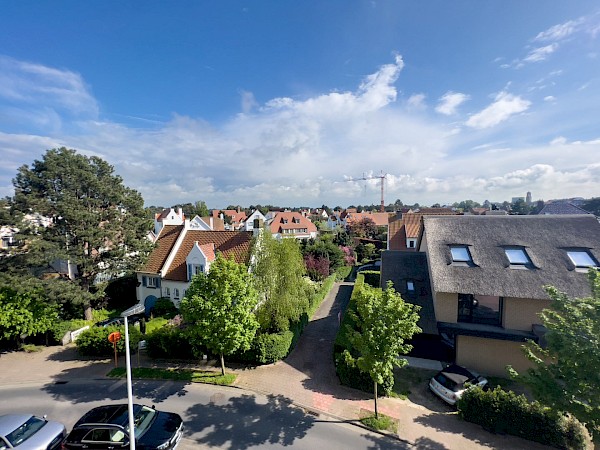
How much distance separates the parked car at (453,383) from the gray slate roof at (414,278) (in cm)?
340

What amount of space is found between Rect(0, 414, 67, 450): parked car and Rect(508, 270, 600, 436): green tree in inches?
770

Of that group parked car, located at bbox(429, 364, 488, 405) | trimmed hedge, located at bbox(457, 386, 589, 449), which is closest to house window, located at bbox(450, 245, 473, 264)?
parked car, located at bbox(429, 364, 488, 405)

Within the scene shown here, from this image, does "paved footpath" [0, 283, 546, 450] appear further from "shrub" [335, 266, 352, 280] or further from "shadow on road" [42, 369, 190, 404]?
"shrub" [335, 266, 352, 280]

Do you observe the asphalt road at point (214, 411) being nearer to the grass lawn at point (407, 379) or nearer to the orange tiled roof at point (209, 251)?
the grass lawn at point (407, 379)

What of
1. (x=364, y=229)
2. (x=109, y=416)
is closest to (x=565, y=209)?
(x=364, y=229)

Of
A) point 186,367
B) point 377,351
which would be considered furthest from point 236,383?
point 377,351

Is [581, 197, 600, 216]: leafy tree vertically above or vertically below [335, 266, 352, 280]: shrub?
above

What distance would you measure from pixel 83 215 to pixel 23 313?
7.96 metres

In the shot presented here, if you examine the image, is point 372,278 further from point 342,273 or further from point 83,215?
point 83,215

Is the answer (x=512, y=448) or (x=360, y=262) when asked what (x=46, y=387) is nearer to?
(x=512, y=448)

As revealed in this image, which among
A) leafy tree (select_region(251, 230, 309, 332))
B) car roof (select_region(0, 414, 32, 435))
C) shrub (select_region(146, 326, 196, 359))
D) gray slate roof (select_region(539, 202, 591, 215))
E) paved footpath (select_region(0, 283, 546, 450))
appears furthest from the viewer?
gray slate roof (select_region(539, 202, 591, 215))

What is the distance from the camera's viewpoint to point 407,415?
45.6 ft

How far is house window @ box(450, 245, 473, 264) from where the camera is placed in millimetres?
19730

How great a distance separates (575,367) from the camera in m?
9.84
